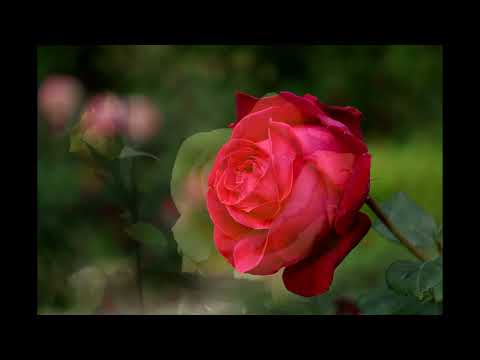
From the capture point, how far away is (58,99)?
1.02 metres

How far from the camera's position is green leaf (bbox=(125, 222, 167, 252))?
85 cm

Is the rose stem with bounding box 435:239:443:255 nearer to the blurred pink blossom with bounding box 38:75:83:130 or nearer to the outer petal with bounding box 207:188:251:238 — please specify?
the outer petal with bounding box 207:188:251:238

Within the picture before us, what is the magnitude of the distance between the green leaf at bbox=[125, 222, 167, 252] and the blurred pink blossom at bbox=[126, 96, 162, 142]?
0.38 feet

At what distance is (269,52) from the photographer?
1201mm

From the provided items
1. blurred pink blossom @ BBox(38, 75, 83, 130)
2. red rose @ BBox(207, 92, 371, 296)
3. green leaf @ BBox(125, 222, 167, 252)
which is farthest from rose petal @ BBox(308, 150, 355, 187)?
blurred pink blossom @ BBox(38, 75, 83, 130)

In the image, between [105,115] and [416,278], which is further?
[105,115]

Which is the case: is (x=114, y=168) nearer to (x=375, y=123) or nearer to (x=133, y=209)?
(x=133, y=209)

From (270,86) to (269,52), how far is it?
98 millimetres

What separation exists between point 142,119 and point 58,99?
0.13m

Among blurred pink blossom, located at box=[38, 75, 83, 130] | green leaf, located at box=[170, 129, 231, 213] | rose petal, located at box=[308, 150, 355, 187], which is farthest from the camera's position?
blurred pink blossom, located at box=[38, 75, 83, 130]

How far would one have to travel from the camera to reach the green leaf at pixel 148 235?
0.85m

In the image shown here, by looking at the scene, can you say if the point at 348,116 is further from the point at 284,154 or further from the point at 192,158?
the point at 192,158

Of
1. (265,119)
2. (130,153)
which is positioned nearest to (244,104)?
(265,119)

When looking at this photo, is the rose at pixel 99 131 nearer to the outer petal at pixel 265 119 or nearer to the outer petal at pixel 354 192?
the outer petal at pixel 265 119
